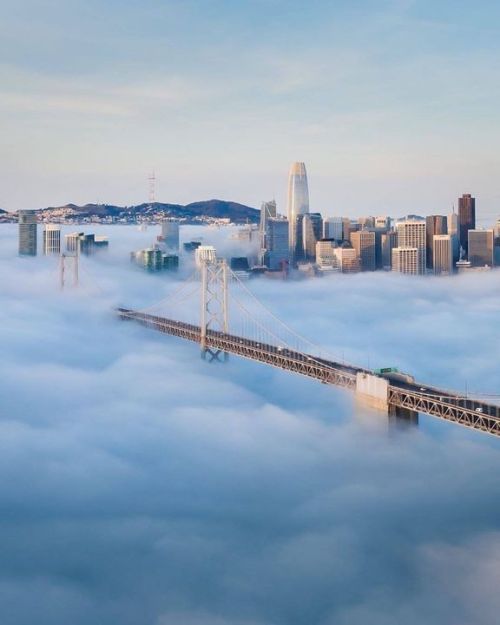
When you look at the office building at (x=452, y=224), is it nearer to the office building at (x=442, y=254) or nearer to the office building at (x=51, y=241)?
the office building at (x=442, y=254)

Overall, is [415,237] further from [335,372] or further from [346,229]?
[335,372]

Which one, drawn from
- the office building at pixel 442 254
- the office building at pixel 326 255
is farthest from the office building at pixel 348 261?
the office building at pixel 442 254

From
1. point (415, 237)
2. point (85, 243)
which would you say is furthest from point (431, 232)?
point (85, 243)

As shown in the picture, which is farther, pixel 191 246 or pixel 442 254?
pixel 191 246

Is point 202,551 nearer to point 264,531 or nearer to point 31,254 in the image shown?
point 264,531

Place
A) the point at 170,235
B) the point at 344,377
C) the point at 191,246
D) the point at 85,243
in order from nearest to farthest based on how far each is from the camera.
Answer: the point at 344,377, the point at 85,243, the point at 191,246, the point at 170,235

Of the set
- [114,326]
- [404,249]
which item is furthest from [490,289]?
[114,326]

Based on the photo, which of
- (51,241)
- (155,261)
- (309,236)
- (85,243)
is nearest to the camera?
(51,241)
